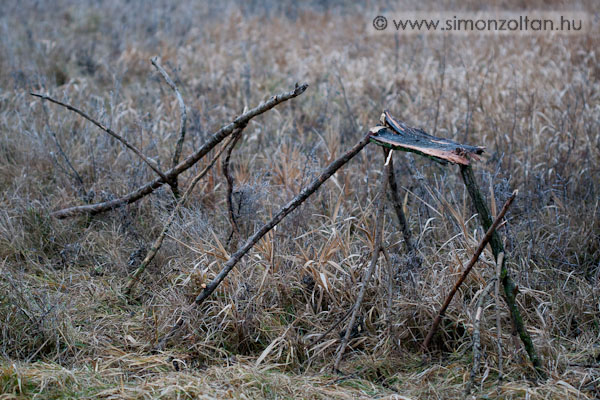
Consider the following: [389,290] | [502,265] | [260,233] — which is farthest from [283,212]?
[502,265]

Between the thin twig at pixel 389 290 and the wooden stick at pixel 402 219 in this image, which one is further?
the wooden stick at pixel 402 219

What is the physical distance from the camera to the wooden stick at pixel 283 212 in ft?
8.08

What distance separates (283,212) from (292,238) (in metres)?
0.66

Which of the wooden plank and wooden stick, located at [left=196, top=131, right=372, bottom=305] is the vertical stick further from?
wooden stick, located at [left=196, top=131, right=372, bottom=305]

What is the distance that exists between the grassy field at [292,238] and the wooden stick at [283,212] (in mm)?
150

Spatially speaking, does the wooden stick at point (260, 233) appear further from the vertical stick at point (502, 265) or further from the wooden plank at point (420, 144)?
the vertical stick at point (502, 265)

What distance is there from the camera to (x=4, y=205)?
362cm

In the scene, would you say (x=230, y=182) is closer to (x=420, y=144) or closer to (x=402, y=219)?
(x=402, y=219)

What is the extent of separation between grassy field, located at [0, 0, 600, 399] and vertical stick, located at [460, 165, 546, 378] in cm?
6

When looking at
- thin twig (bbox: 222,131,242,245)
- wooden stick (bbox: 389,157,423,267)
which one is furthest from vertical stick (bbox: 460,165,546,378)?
thin twig (bbox: 222,131,242,245)

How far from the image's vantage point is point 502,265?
228 centimetres

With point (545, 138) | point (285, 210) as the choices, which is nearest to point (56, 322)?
point (285, 210)

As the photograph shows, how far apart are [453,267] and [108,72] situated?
182 inches

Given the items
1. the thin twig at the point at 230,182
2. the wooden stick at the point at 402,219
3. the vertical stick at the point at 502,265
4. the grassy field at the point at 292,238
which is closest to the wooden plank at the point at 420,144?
the vertical stick at the point at 502,265
